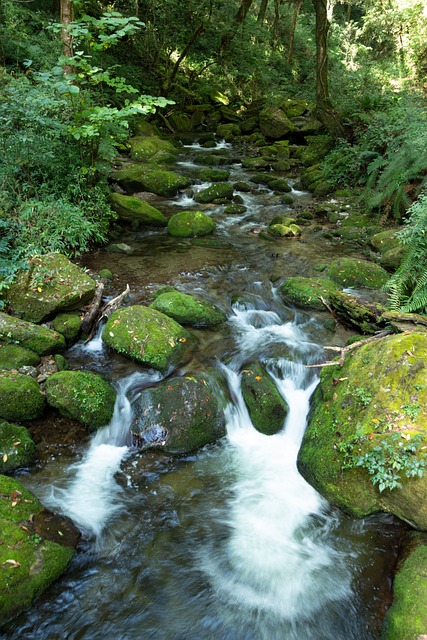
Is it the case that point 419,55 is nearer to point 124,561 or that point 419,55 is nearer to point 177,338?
point 177,338

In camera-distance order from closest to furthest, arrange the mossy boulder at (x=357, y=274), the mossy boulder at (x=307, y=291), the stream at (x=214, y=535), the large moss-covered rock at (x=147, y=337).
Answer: the stream at (x=214, y=535) < the large moss-covered rock at (x=147, y=337) < the mossy boulder at (x=307, y=291) < the mossy boulder at (x=357, y=274)

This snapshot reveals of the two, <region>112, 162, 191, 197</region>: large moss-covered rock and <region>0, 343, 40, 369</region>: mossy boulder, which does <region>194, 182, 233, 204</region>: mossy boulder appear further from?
<region>0, 343, 40, 369</region>: mossy boulder

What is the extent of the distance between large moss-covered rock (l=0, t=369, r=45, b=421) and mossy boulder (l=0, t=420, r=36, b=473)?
0.26 metres

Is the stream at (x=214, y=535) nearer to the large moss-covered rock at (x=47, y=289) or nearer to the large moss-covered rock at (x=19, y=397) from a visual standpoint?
the large moss-covered rock at (x=19, y=397)

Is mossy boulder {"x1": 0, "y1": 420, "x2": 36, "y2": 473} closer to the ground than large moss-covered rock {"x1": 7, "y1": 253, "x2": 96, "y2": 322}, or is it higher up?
closer to the ground

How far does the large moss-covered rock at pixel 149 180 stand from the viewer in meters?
11.5

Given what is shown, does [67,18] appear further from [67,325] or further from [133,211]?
[67,325]

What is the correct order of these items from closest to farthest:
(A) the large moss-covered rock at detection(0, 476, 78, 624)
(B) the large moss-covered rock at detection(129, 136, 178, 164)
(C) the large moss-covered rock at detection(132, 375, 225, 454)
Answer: (A) the large moss-covered rock at detection(0, 476, 78, 624), (C) the large moss-covered rock at detection(132, 375, 225, 454), (B) the large moss-covered rock at detection(129, 136, 178, 164)

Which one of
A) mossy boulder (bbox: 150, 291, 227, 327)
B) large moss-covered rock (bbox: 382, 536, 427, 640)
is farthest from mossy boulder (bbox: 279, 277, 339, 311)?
large moss-covered rock (bbox: 382, 536, 427, 640)

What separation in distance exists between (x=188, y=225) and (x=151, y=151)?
20.0ft

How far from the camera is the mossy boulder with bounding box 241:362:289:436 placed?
17.3 ft

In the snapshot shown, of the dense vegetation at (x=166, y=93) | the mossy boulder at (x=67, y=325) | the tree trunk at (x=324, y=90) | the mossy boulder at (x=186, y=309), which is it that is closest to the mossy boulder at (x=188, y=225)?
the dense vegetation at (x=166, y=93)

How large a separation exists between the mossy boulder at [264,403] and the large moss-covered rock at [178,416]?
0.44 meters

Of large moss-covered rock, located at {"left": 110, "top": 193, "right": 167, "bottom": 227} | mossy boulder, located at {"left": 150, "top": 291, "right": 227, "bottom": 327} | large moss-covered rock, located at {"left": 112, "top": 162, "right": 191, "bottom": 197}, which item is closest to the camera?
mossy boulder, located at {"left": 150, "top": 291, "right": 227, "bottom": 327}
